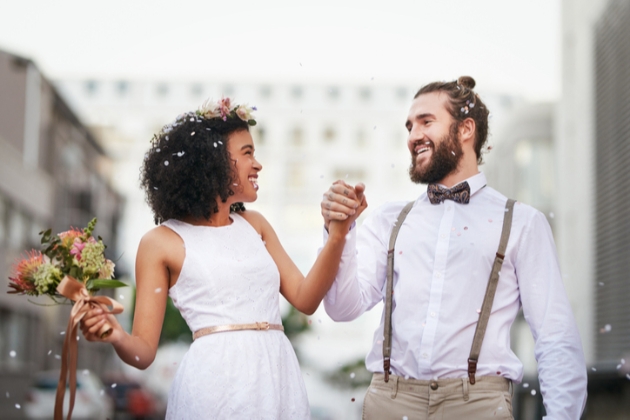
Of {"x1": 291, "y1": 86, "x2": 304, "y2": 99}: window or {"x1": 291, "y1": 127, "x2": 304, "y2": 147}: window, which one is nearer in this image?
{"x1": 291, "y1": 127, "x2": 304, "y2": 147}: window

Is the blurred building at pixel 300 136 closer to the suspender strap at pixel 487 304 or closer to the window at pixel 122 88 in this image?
the window at pixel 122 88

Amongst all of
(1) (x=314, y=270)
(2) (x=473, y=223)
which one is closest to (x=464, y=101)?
(2) (x=473, y=223)

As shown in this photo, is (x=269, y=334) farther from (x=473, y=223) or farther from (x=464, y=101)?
(x=464, y=101)

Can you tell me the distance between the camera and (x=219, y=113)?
3.69m

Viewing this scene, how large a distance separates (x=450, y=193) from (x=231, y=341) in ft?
3.54

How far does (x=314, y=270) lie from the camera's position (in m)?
3.50

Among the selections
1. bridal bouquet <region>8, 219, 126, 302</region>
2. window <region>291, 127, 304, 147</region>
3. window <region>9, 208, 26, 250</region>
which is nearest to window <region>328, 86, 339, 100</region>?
window <region>291, 127, 304, 147</region>

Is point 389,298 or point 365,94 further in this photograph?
point 365,94

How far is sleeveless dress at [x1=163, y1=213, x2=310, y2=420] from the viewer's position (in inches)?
130

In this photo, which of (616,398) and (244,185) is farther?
(616,398)

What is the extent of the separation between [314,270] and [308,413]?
1.74 ft

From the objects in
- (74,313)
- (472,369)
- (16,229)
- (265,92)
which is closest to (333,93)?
(265,92)

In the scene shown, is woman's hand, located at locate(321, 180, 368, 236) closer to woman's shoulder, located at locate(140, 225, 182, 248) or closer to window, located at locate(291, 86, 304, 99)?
woman's shoulder, located at locate(140, 225, 182, 248)

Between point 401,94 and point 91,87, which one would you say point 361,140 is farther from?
point 91,87
